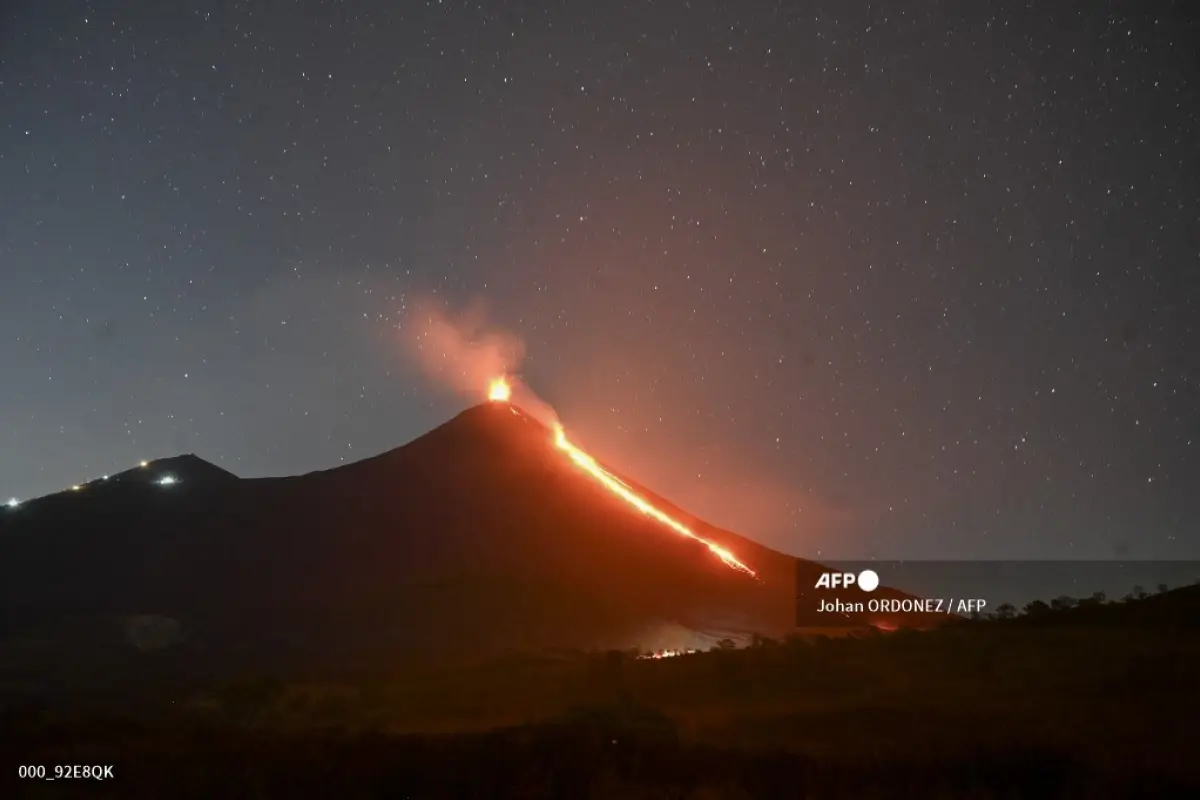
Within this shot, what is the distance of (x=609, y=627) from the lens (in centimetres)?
6738

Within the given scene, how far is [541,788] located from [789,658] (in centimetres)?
1591

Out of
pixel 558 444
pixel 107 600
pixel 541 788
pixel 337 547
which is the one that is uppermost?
pixel 558 444

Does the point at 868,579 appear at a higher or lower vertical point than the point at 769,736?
higher

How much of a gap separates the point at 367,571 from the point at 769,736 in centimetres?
7380

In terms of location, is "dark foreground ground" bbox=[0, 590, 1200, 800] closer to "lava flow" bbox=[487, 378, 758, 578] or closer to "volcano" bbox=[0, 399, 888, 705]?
"volcano" bbox=[0, 399, 888, 705]

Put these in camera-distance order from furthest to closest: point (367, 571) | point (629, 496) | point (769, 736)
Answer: point (629, 496)
point (367, 571)
point (769, 736)

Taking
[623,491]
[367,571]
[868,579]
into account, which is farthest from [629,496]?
[868,579]

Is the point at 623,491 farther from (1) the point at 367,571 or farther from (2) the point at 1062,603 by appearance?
(2) the point at 1062,603

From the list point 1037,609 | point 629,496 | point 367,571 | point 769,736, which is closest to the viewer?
point 769,736

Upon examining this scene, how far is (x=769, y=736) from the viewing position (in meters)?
17.6

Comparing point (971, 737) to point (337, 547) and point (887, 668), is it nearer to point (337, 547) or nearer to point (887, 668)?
point (887, 668)

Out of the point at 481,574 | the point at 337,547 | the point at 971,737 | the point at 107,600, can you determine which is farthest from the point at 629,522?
the point at 971,737

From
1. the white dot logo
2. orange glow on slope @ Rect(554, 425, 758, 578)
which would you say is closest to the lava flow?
orange glow on slope @ Rect(554, 425, 758, 578)

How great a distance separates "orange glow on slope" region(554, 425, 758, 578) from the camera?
9481cm
